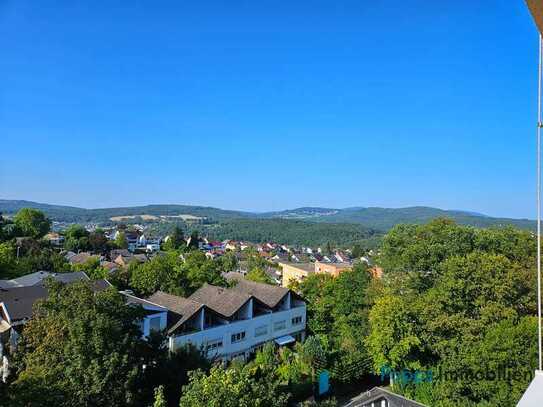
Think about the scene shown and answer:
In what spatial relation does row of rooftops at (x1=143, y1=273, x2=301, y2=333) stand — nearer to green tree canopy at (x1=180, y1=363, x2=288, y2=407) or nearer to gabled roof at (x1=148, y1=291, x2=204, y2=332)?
gabled roof at (x1=148, y1=291, x2=204, y2=332)

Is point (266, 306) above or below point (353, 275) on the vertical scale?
below

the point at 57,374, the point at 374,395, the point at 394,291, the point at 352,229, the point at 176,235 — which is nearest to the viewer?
the point at 57,374

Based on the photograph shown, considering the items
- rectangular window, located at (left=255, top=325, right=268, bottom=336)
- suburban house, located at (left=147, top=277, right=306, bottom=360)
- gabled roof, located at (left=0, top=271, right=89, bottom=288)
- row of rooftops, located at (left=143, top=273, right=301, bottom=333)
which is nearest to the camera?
suburban house, located at (left=147, top=277, right=306, bottom=360)

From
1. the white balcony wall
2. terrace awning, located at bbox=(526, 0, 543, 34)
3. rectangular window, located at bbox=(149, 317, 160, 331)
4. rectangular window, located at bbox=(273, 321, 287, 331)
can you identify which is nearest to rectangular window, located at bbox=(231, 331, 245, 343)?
the white balcony wall

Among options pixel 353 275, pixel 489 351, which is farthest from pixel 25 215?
pixel 489 351

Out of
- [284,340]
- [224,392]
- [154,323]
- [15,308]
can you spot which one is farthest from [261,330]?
[224,392]

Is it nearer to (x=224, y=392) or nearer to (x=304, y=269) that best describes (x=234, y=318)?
(x=224, y=392)

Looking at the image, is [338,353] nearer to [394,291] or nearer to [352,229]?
[394,291]
